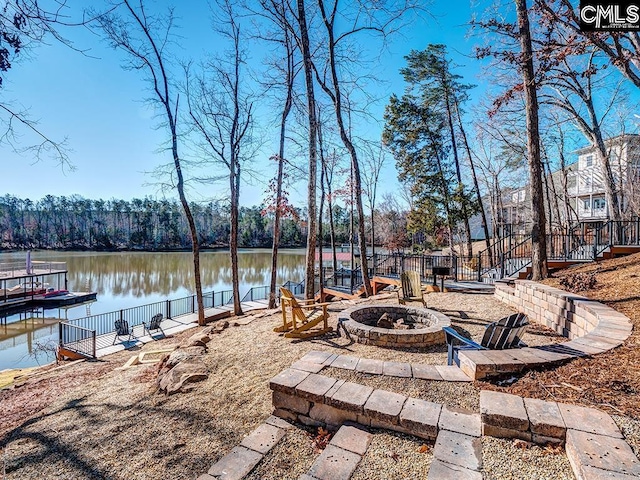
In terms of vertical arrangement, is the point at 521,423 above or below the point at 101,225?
below

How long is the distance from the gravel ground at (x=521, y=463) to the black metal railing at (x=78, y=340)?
901 centimetres

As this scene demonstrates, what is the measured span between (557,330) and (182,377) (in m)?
5.66

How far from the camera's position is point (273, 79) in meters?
10.8

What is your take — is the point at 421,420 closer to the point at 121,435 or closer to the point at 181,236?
the point at 121,435

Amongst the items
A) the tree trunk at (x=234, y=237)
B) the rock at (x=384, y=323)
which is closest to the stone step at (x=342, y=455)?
the rock at (x=384, y=323)

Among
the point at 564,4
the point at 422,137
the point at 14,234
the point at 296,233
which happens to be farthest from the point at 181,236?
the point at 564,4

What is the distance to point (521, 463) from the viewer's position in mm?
1783

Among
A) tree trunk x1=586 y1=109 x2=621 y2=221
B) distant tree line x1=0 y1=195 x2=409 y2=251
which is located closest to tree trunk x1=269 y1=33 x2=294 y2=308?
tree trunk x1=586 y1=109 x2=621 y2=221

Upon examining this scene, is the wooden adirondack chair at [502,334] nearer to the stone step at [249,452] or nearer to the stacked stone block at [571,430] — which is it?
the stacked stone block at [571,430]

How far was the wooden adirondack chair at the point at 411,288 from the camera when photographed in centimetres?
623

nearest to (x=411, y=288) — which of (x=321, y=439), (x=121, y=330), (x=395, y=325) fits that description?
(x=395, y=325)

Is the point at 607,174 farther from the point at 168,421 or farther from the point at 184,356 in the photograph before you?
the point at 168,421

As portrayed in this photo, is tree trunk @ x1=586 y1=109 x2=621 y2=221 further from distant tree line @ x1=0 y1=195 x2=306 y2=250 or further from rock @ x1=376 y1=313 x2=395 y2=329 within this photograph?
distant tree line @ x1=0 y1=195 x2=306 y2=250

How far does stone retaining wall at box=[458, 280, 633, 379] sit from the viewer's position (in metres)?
2.78
